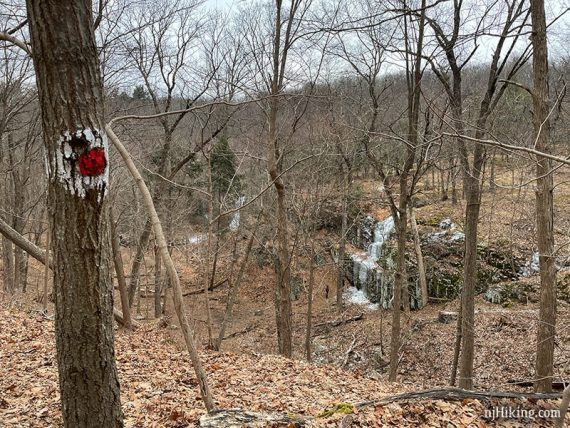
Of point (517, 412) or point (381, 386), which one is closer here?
point (517, 412)

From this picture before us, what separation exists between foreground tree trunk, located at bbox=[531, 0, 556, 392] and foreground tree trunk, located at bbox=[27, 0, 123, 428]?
15.6 feet

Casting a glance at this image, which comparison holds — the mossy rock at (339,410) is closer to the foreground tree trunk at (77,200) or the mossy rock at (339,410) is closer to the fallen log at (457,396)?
the fallen log at (457,396)

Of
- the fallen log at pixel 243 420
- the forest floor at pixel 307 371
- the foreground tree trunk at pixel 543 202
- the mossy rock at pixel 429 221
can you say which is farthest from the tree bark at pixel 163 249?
the mossy rock at pixel 429 221

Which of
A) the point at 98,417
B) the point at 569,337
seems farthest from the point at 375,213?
the point at 98,417

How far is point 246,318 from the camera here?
778 inches

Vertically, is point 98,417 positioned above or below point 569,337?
above

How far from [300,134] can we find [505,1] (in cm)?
829

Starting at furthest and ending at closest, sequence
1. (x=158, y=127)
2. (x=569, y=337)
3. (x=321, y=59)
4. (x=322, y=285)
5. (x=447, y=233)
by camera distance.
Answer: (x=322, y=285) → (x=447, y=233) → (x=158, y=127) → (x=569, y=337) → (x=321, y=59)

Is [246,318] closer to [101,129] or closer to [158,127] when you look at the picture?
[158,127]

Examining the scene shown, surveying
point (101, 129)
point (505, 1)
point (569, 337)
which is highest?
point (505, 1)

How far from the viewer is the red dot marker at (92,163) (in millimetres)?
1992

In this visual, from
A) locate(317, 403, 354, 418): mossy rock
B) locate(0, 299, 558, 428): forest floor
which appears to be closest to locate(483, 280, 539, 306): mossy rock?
locate(0, 299, 558, 428): forest floor

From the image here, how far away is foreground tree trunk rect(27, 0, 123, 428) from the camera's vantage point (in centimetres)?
191

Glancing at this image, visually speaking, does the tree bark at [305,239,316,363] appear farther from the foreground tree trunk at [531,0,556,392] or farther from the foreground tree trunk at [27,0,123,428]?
the foreground tree trunk at [27,0,123,428]
